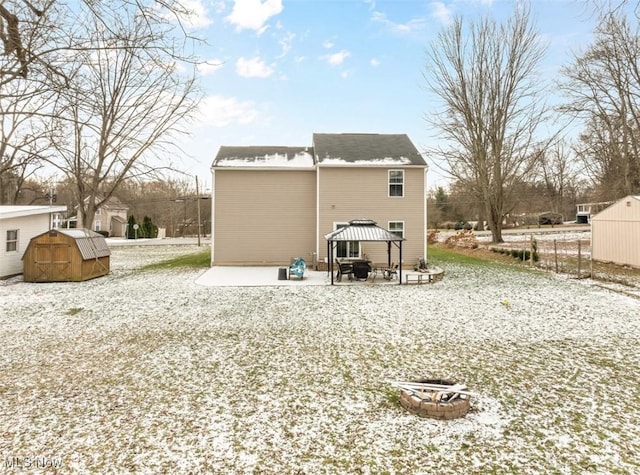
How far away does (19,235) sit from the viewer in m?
14.6

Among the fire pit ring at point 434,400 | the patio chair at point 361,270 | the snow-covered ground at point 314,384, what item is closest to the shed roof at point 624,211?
the snow-covered ground at point 314,384

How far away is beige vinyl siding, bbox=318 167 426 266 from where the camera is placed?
16297mm

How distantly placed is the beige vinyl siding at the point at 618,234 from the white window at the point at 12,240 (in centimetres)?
2451

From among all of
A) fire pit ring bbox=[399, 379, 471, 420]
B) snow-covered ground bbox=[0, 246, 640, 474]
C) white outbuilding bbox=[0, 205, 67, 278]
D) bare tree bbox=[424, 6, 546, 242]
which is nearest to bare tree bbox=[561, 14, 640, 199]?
bare tree bbox=[424, 6, 546, 242]

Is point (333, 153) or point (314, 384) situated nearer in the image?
point (314, 384)

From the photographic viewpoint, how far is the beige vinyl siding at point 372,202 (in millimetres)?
16297

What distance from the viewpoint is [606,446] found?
3.56 metres

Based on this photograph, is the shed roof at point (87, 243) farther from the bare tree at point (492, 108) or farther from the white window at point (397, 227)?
the bare tree at point (492, 108)

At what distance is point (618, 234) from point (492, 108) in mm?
12863

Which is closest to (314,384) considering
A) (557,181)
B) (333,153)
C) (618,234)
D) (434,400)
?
(434,400)

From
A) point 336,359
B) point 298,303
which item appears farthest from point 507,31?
point 336,359

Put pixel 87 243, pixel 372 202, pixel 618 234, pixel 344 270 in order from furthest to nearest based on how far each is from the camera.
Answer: pixel 372 202 → pixel 618 234 → pixel 87 243 → pixel 344 270

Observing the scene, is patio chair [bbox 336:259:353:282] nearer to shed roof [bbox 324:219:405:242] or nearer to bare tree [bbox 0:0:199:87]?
shed roof [bbox 324:219:405:242]

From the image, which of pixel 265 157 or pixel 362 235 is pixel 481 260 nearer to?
pixel 362 235
